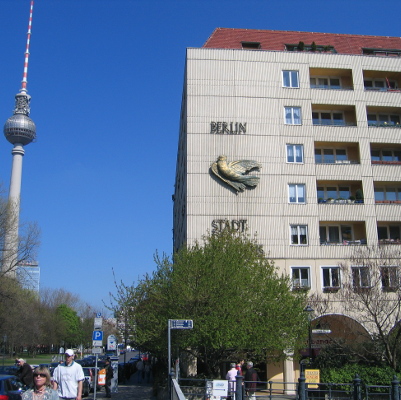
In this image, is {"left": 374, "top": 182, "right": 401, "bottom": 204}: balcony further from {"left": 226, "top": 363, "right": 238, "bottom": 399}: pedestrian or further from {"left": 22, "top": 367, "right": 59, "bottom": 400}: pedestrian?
{"left": 22, "top": 367, "right": 59, "bottom": 400}: pedestrian

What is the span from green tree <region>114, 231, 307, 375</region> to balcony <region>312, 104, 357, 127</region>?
615 inches

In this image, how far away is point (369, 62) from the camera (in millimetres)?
37281

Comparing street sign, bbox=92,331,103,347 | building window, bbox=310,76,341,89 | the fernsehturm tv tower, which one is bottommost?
street sign, bbox=92,331,103,347

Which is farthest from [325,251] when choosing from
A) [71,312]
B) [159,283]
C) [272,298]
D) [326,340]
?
[71,312]

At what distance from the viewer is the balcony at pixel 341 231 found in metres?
34.6

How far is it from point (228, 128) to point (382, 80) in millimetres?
13048

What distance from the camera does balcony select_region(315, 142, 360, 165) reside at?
35906 mm

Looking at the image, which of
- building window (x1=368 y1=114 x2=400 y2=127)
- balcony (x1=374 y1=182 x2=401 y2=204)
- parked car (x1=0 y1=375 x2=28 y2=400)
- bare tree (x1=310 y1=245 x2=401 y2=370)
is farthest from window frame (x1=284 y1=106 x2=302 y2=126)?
parked car (x1=0 y1=375 x2=28 y2=400)

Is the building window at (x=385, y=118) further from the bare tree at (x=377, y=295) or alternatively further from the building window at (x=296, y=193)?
the bare tree at (x=377, y=295)

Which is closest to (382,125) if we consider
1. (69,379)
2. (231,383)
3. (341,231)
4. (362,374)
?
(341,231)

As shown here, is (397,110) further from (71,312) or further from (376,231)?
(71,312)

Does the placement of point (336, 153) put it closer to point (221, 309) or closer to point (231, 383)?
point (221, 309)

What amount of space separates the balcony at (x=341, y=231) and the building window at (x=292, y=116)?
7307mm

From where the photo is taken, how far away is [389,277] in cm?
2577
